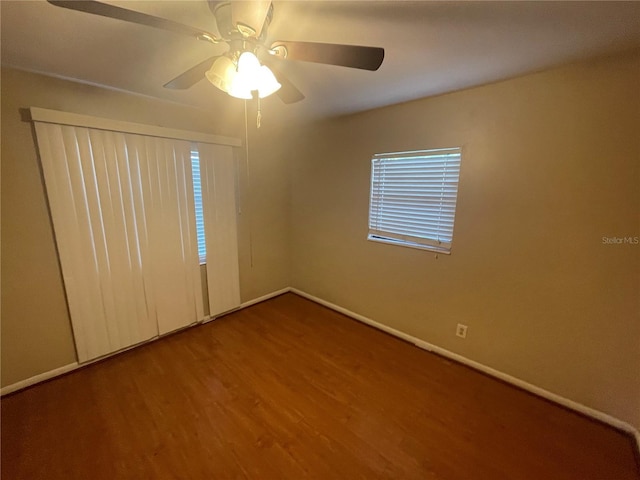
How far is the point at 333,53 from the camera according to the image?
106 cm

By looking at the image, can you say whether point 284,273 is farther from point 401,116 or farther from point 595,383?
point 595,383

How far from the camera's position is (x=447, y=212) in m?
2.10

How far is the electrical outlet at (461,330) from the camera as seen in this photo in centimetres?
213

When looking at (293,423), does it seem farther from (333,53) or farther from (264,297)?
(333,53)

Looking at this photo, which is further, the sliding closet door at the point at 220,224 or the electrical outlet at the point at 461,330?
the sliding closet door at the point at 220,224

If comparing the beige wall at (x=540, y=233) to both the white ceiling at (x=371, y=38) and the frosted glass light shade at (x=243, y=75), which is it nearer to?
the white ceiling at (x=371, y=38)

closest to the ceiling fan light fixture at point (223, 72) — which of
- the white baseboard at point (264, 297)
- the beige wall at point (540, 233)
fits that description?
the beige wall at point (540, 233)

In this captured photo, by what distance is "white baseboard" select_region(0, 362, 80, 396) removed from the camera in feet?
5.84

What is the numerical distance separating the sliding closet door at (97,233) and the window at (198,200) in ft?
1.50

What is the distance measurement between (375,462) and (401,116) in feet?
8.17

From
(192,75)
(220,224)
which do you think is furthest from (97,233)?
(192,75)

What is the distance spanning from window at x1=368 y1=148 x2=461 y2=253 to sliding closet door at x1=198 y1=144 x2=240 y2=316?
149cm

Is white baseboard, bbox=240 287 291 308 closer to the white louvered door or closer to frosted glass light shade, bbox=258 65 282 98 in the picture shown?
the white louvered door

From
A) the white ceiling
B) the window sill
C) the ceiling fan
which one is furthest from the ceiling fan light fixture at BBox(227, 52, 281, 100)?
the window sill
